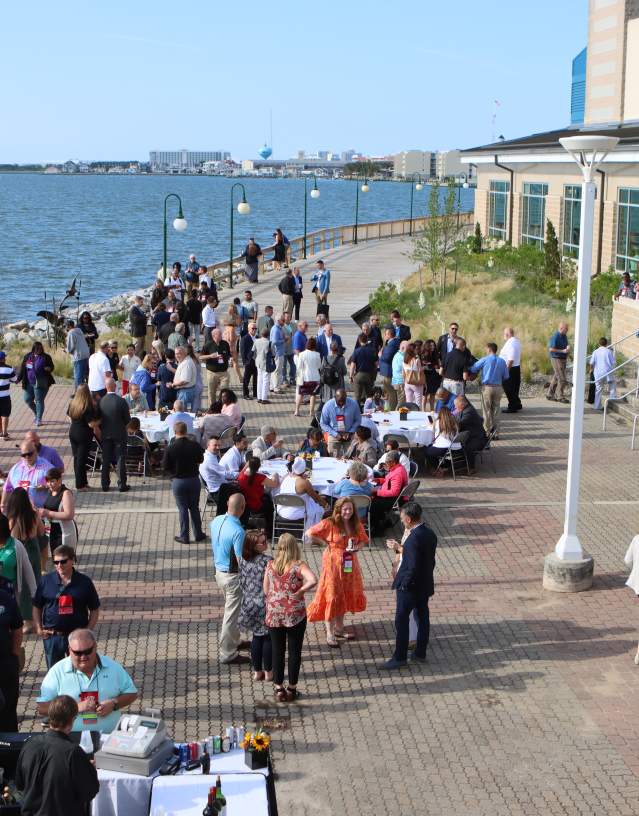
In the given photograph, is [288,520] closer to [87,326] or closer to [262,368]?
[262,368]

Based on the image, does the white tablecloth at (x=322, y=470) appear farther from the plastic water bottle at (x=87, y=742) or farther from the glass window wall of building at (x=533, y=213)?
the glass window wall of building at (x=533, y=213)

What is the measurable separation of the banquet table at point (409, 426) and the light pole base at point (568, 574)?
4.84m

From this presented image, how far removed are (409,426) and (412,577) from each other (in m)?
7.24

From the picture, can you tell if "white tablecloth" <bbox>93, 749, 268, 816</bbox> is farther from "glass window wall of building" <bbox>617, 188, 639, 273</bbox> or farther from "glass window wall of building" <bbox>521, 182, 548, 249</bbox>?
"glass window wall of building" <bbox>521, 182, 548, 249</bbox>

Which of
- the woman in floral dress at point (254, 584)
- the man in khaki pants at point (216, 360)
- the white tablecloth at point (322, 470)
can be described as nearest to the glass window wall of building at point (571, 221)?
the man in khaki pants at point (216, 360)

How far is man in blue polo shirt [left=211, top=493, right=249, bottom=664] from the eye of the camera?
34.7ft

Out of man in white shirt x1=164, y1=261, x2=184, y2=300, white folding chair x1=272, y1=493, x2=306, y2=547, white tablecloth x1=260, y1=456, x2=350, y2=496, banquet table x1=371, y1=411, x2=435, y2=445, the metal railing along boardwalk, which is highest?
the metal railing along boardwalk

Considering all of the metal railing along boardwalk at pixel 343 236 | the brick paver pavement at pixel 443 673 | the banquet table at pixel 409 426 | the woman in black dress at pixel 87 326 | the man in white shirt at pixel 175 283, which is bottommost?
the brick paver pavement at pixel 443 673

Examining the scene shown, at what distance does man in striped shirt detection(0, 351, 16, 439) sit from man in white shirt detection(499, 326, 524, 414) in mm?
8554

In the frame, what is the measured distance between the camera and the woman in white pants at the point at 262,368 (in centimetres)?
2150

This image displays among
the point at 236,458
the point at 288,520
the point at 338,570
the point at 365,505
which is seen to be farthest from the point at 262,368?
the point at 338,570

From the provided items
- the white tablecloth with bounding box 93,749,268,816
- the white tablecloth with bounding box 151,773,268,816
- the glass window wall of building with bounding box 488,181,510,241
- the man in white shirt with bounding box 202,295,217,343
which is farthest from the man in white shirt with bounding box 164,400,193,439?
the glass window wall of building with bounding box 488,181,510,241

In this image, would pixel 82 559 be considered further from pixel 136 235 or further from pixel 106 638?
pixel 136 235

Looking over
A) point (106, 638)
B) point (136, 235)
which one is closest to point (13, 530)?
point (106, 638)
